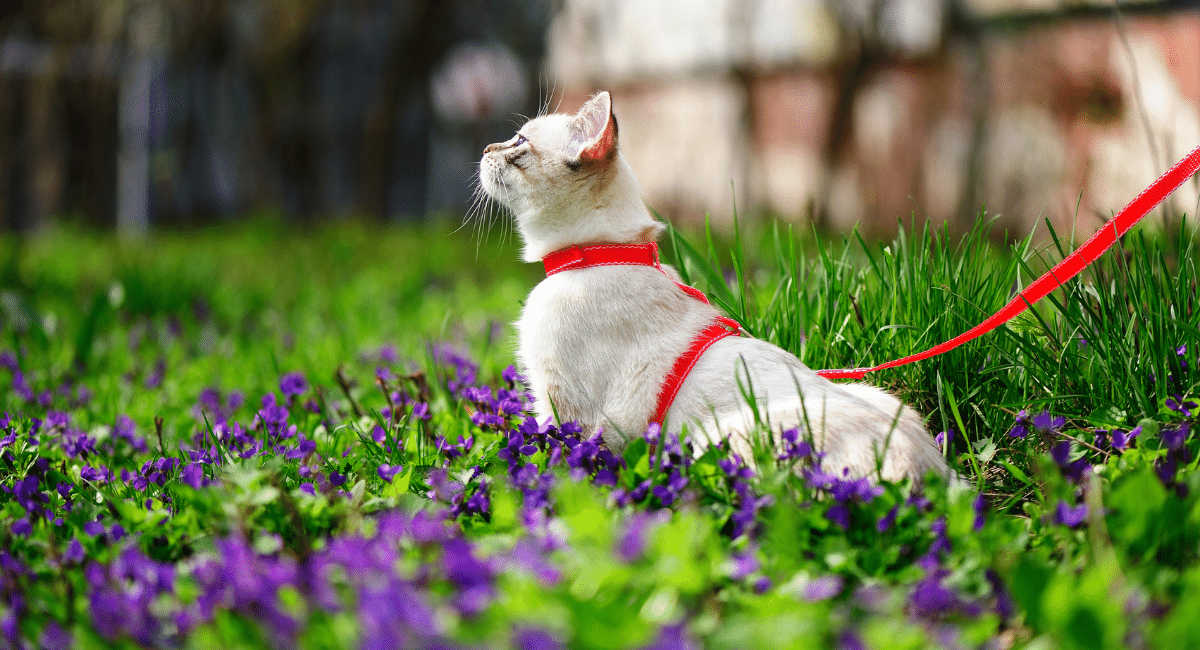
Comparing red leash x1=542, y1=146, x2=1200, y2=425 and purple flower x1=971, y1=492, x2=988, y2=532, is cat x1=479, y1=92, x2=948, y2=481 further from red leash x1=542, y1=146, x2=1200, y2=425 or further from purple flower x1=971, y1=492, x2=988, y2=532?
purple flower x1=971, y1=492, x2=988, y2=532

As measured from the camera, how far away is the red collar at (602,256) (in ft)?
7.31

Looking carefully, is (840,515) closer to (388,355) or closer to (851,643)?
(851,643)

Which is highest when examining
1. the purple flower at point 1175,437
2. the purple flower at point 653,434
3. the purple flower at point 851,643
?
the purple flower at point 1175,437

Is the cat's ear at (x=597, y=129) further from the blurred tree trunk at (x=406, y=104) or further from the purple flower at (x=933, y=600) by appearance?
the blurred tree trunk at (x=406, y=104)

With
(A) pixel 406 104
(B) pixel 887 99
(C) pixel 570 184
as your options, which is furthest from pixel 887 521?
(A) pixel 406 104

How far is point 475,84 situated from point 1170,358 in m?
11.7

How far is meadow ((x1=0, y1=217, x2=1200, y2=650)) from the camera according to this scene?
124 cm

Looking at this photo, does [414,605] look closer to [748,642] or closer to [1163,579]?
[748,642]

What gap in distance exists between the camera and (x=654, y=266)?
2.28 metres

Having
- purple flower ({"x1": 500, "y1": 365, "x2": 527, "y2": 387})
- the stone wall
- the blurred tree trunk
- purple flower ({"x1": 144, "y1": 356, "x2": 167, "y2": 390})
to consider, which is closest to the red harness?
purple flower ({"x1": 500, "y1": 365, "x2": 527, "y2": 387})

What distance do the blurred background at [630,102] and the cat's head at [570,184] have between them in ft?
2.54

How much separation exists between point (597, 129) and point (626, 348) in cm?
70

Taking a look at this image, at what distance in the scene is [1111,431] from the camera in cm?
201

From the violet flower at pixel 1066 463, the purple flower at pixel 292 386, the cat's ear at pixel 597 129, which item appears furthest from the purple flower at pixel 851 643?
the purple flower at pixel 292 386
